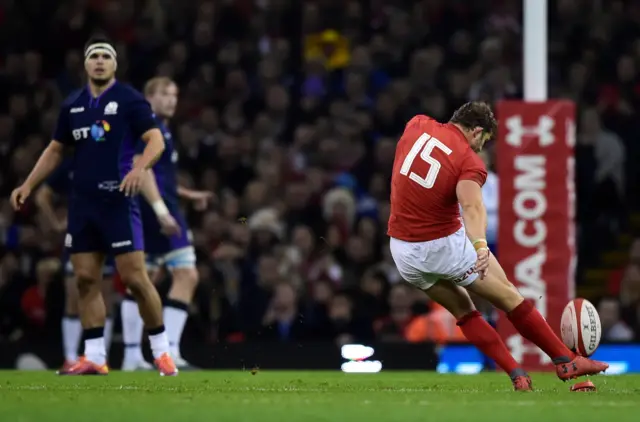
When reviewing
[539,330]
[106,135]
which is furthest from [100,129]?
[539,330]

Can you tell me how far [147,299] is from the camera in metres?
9.88

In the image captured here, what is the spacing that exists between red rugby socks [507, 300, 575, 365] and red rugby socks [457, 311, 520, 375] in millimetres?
166

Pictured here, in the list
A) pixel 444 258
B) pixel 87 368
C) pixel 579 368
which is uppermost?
pixel 444 258

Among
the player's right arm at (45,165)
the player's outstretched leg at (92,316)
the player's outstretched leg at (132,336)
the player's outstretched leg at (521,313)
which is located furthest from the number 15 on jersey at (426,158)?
the player's outstretched leg at (132,336)

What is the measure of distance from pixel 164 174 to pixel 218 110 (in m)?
6.03

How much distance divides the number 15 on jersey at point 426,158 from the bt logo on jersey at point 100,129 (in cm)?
226

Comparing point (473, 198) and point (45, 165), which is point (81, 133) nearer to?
point (45, 165)

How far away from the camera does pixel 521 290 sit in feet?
39.2

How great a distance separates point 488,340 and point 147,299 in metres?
2.52

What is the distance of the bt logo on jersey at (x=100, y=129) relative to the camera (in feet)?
32.1

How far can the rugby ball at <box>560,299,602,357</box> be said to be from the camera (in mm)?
8781

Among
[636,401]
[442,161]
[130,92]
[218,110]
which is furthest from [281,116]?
[636,401]

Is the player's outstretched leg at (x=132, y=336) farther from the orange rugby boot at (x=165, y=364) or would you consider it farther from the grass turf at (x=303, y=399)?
the orange rugby boot at (x=165, y=364)

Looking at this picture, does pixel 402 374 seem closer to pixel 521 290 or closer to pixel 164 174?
pixel 521 290
